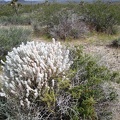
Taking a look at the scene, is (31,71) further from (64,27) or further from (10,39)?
(64,27)

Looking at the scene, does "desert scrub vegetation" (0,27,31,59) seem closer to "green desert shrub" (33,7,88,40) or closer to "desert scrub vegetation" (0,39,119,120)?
"green desert shrub" (33,7,88,40)

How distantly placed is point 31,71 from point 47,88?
26cm

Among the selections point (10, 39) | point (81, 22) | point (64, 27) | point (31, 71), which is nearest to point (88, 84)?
point (31, 71)

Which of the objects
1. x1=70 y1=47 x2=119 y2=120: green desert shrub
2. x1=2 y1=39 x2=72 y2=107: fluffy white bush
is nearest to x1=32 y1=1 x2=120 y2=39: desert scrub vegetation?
x1=70 y1=47 x2=119 y2=120: green desert shrub

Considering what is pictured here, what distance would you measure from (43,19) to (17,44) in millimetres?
5435

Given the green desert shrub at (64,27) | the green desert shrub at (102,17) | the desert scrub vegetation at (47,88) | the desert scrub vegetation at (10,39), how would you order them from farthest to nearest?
the green desert shrub at (102,17), the green desert shrub at (64,27), the desert scrub vegetation at (10,39), the desert scrub vegetation at (47,88)

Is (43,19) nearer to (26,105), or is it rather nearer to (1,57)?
(1,57)

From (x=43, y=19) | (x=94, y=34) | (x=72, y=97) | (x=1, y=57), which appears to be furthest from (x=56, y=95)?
(x=43, y=19)

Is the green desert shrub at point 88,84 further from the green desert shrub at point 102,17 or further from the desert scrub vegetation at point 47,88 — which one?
the green desert shrub at point 102,17

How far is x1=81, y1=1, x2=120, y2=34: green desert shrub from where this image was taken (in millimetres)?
11672

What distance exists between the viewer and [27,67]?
11.9ft

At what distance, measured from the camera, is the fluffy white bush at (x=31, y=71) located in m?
3.61

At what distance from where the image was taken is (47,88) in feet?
11.8

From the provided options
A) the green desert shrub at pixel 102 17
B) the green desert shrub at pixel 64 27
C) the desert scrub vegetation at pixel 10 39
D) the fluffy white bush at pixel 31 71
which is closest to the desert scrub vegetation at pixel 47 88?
the fluffy white bush at pixel 31 71
